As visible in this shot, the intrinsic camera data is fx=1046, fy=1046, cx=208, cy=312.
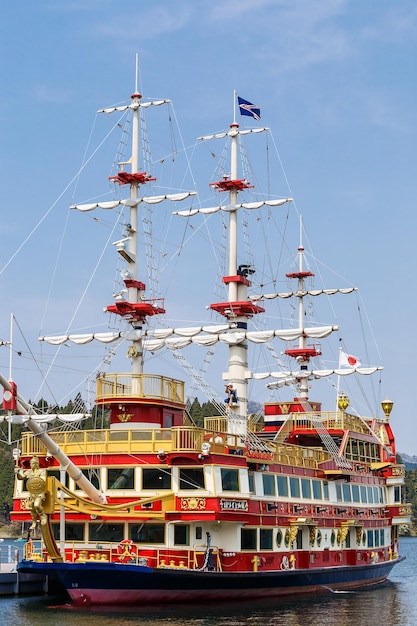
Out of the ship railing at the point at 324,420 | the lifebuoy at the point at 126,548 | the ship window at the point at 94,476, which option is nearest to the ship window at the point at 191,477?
the lifebuoy at the point at 126,548

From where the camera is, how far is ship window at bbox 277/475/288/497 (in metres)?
45.7

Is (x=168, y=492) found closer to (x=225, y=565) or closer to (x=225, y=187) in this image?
(x=225, y=565)

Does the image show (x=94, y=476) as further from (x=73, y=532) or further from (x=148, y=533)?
(x=148, y=533)

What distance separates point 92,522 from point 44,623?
568cm

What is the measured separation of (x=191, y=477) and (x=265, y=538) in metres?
5.43

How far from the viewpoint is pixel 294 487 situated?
47188mm

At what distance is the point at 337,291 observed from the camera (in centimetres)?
6425

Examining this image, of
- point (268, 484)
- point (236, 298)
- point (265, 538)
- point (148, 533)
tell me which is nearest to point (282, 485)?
point (268, 484)

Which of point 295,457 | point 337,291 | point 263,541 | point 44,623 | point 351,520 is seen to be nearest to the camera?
point 44,623

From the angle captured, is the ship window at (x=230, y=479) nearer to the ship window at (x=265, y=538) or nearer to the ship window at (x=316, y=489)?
the ship window at (x=265, y=538)

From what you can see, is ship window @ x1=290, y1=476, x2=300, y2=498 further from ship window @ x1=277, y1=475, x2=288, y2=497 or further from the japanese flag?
the japanese flag

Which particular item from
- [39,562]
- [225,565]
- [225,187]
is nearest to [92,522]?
[39,562]

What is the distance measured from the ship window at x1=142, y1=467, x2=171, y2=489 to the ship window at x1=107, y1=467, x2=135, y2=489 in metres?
0.55

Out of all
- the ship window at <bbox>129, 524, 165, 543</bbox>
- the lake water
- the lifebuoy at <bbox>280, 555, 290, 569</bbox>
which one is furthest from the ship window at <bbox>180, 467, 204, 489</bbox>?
the lifebuoy at <bbox>280, 555, 290, 569</bbox>
